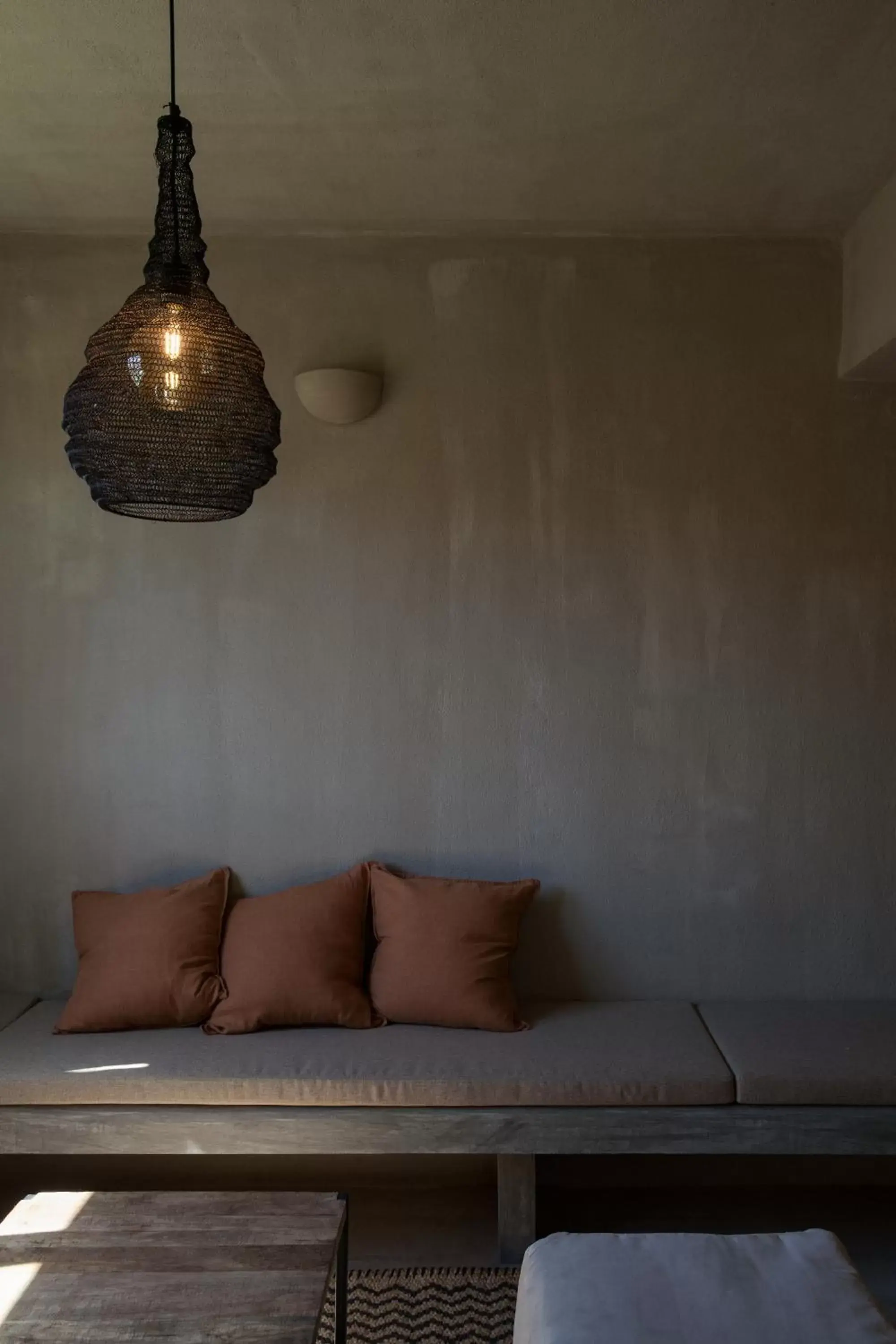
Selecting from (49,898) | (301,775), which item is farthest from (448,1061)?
(49,898)

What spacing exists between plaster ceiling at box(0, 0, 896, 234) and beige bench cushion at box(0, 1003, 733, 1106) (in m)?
2.37

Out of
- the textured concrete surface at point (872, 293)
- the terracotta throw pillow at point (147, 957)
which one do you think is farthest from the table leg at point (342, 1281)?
the textured concrete surface at point (872, 293)

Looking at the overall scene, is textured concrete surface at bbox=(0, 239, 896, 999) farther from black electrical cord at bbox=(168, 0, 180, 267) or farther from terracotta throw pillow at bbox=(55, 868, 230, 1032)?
black electrical cord at bbox=(168, 0, 180, 267)

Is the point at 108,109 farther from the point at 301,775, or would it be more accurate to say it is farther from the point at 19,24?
the point at 301,775

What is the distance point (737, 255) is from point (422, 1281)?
3083 mm

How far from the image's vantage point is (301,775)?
3.65 metres

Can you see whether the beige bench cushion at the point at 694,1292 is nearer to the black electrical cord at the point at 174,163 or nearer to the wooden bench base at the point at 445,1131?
the wooden bench base at the point at 445,1131

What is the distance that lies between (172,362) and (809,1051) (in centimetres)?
241

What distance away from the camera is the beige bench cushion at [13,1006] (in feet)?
11.2

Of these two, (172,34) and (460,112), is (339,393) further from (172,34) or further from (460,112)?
(172,34)

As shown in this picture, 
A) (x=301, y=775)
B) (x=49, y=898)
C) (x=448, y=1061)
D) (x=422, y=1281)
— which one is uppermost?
(x=301, y=775)

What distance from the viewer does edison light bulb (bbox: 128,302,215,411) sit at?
6.77 feet

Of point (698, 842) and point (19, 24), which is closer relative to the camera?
point (19, 24)

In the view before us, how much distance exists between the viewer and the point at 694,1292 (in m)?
2.15
